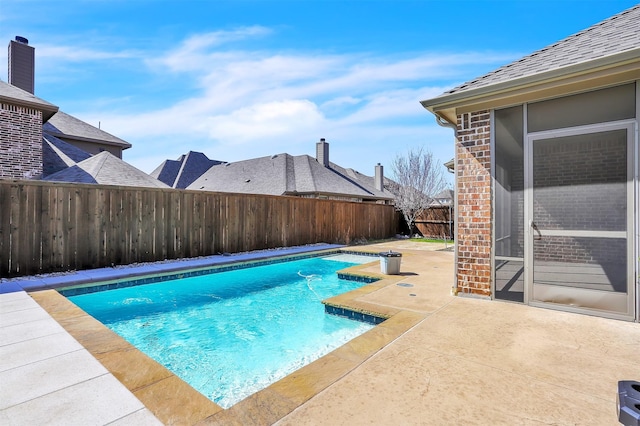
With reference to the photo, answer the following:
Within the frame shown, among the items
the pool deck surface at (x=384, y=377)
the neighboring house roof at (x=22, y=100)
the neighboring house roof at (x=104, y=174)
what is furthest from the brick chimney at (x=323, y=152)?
the pool deck surface at (x=384, y=377)

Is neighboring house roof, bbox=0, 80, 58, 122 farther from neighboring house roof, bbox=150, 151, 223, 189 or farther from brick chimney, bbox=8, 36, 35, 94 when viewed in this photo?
neighboring house roof, bbox=150, 151, 223, 189

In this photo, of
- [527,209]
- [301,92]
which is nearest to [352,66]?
[301,92]

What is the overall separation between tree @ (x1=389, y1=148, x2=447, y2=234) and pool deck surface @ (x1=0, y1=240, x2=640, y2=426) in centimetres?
1349

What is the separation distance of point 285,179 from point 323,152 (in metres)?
4.61

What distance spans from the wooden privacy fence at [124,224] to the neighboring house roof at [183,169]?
664 inches

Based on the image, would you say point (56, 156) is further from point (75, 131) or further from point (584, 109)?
point (584, 109)

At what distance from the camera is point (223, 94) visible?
11.1 meters

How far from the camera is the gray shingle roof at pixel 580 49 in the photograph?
132 inches

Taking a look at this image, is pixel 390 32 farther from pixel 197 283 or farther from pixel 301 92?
pixel 197 283

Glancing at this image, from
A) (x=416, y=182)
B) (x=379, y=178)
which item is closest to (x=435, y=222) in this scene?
(x=416, y=182)

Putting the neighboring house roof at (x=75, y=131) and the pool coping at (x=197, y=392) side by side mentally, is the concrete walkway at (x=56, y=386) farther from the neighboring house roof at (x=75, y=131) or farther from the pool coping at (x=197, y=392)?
the neighboring house roof at (x=75, y=131)

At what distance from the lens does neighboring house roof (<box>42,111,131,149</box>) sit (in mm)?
15203

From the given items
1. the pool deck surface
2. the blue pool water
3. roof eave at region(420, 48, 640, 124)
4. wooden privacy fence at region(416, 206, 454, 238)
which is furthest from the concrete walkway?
wooden privacy fence at region(416, 206, 454, 238)

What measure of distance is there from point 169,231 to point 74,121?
46.7 ft
